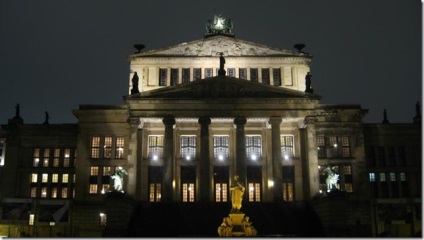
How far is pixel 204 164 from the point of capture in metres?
48.1

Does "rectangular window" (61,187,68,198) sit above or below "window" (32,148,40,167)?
below

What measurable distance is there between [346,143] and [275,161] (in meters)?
8.48

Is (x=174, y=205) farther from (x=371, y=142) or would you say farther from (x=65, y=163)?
(x=371, y=142)

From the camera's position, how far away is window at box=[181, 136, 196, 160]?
5244 cm

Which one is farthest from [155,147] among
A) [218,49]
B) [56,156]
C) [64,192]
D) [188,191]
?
[218,49]

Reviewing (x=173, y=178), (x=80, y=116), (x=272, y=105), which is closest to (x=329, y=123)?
(x=272, y=105)

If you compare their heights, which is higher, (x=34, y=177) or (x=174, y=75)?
(x=174, y=75)

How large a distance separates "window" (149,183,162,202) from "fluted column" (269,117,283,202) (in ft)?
35.2

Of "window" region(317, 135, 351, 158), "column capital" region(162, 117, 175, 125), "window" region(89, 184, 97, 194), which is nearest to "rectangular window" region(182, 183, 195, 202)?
"column capital" region(162, 117, 175, 125)

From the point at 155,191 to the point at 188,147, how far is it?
506 cm

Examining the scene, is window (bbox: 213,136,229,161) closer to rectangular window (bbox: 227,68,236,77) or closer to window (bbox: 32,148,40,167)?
rectangular window (bbox: 227,68,236,77)

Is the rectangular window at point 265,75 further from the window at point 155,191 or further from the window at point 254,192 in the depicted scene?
the window at point 155,191

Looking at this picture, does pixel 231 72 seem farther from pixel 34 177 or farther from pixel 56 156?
pixel 34 177

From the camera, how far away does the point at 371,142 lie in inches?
2168
